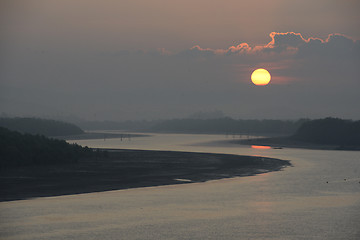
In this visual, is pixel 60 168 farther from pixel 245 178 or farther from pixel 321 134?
pixel 321 134

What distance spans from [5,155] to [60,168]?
29.6 ft

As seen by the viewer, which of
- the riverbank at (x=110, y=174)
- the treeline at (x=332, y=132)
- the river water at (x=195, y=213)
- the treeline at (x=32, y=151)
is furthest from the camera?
the treeline at (x=332, y=132)

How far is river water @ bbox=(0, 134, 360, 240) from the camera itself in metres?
33.2

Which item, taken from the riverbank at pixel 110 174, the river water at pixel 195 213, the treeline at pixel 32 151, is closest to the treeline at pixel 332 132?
the riverbank at pixel 110 174

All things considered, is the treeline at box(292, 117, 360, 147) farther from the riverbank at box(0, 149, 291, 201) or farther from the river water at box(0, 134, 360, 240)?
the river water at box(0, 134, 360, 240)

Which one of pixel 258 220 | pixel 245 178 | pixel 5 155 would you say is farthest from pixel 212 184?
pixel 5 155

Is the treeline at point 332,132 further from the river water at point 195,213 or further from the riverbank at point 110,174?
the river water at point 195,213

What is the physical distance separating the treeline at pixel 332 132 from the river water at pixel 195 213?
111764 mm

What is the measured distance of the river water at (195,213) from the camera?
109ft

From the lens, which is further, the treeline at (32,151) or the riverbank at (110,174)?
the treeline at (32,151)

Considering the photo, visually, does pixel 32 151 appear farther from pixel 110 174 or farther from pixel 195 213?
pixel 195 213

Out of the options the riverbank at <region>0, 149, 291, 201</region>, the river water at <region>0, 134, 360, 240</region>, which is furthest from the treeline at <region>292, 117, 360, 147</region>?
the river water at <region>0, 134, 360, 240</region>

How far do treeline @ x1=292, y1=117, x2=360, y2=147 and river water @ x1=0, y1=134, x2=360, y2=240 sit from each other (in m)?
112

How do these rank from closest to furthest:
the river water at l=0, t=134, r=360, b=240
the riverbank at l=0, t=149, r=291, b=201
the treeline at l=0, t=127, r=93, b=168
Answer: the river water at l=0, t=134, r=360, b=240 < the riverbank at l=0, t=149, r=291, b=201 < the treeline at l=0, t=127, r=93, b=168
